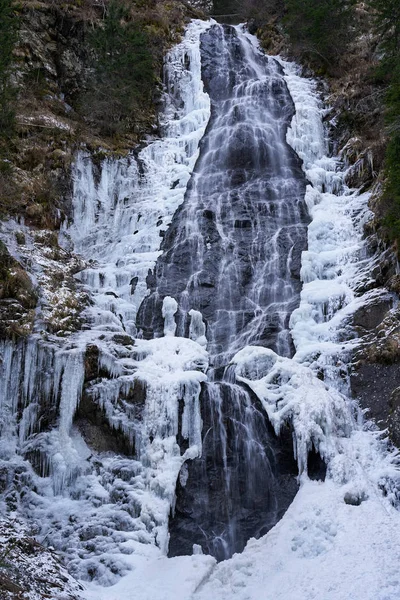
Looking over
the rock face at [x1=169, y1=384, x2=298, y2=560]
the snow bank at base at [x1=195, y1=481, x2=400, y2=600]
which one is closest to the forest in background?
the rock face at [x1=169, y1=384, x2=298, y2=560]

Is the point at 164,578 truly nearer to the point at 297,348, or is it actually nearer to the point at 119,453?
the point at 119,453

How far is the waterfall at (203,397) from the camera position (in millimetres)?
11344

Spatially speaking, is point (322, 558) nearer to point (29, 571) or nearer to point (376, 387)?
point (376, 387)

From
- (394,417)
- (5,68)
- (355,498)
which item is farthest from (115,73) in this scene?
(355,498)

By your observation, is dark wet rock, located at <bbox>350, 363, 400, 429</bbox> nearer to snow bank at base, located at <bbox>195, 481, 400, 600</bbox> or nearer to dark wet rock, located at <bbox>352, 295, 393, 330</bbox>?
dark wet rock, located at <bbox>352, 295, 393, 330</bbox>

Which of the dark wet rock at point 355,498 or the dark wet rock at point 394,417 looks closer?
the dark wet rock at point 355,498

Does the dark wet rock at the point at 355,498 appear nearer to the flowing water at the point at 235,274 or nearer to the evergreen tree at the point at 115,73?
the flowing water at the point at 235,274

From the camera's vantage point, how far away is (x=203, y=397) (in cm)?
1349

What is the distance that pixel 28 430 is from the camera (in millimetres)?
13242

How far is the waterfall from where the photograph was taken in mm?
11344

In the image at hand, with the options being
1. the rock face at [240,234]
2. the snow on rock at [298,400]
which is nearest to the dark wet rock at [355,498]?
the snow on rock at [298,400]

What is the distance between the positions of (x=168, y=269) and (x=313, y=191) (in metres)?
5.54

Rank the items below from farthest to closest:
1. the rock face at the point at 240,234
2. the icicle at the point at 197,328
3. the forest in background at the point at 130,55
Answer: the forest in background at the point at 130,55 < the rock face at the point at 240,234 < the icicle at the point at 197,328

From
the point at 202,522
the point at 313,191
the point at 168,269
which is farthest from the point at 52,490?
the point at 313,191
